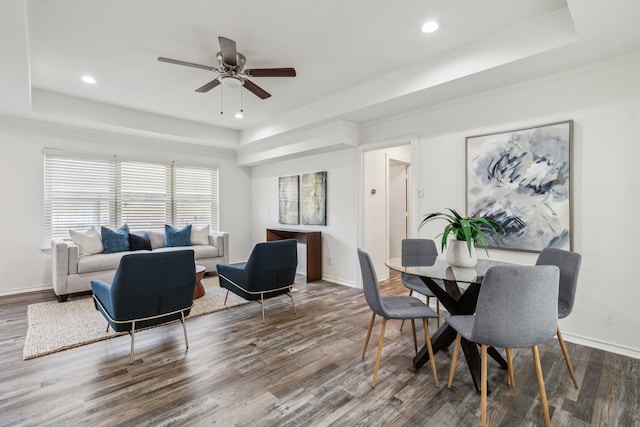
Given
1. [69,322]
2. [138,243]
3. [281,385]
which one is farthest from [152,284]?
[138,243]

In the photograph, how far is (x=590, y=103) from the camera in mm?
2707

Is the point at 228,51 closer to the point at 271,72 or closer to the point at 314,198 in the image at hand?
the point at 271,72

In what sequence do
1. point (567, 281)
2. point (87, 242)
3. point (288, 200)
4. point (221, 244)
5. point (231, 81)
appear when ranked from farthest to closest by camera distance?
point (288, 200) < point (221, 244) < point (87, 242) < point (231, 81) < point (567, 281)

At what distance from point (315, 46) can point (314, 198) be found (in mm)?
2795

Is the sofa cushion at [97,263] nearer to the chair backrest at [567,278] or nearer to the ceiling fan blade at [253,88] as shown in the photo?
the ceiling fan blade at [253,88]

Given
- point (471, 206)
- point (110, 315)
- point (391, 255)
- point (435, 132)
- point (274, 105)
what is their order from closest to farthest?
point (110, 315)
point (471, 206)
point (435, 132)
point (274, 105)
point (391, 255)

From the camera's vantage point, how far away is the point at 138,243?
4953 mm

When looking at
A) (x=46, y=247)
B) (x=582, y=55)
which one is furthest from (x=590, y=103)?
(x=46, y=247)

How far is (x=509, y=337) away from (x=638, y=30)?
2.43m

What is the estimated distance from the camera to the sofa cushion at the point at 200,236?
557 centimetres

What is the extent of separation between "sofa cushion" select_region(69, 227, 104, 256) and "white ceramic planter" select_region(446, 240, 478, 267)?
4864mm

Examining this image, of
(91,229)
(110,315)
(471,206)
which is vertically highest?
(471,206)

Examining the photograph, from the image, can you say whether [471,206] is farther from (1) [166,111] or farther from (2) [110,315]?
(1) [166,111]

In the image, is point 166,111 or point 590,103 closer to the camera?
point 590,103
